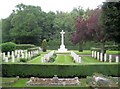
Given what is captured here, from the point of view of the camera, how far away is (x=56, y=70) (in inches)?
515

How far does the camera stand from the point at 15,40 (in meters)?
46.9

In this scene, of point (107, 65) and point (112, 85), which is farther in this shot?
point (107, 65)

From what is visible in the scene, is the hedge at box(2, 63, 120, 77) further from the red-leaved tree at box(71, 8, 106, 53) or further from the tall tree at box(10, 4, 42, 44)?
the tall tree at box(10, 4, 42, 44)

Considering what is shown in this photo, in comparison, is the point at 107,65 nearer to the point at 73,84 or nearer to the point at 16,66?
the point at 73,84

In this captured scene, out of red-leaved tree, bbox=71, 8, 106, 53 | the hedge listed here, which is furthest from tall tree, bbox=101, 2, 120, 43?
red-leaved tree, bbox=71, 8, 106, 53

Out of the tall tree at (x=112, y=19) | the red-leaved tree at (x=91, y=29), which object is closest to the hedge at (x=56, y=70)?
the tall tree at (x=112, y=19)

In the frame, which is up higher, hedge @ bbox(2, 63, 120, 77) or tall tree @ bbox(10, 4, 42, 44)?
tall tree @ bbox(10, 4, 42, 44)

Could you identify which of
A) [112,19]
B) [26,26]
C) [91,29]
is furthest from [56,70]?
[26,26]

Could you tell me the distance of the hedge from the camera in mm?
13055

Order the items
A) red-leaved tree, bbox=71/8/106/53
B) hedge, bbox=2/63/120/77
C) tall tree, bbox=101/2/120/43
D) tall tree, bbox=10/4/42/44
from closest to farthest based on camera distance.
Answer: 1. hedge, bbox=2/63/120/77
2. tall tree, bbox=101/2/120/43
3. red-leaved tree, bbox=71/8/106/53
4. tall tree, bbox=10/4/42/44

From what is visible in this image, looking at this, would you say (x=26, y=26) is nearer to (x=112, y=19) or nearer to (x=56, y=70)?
(x=112, y=19)

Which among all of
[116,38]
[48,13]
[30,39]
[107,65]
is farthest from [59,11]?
[107,65]

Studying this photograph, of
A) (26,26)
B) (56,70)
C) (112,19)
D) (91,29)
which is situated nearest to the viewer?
(56,70)

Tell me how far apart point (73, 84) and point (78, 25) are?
20.7 meters
